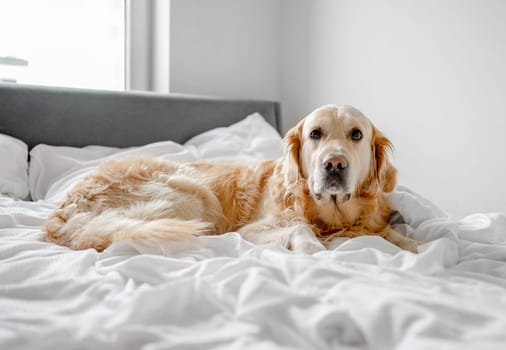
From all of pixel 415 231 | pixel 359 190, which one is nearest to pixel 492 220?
pixel 415 231

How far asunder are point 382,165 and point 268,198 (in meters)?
0.45

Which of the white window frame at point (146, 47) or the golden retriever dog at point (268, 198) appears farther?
the white window frame at point (146, 47)

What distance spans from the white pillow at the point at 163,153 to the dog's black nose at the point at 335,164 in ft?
3.57

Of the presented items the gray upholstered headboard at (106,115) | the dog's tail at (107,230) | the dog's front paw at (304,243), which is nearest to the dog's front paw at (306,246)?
the dog's front paw at (304,243)

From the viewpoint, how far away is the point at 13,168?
217cm

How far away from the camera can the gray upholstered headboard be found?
2.43m

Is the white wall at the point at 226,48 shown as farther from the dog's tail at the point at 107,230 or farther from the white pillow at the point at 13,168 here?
the dog's tail at the point at 107,230

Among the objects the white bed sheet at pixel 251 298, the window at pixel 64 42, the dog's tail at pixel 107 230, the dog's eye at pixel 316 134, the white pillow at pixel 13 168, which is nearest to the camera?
the white bed sheet at pixel 251 298

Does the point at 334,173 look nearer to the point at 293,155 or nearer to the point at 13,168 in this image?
the point at 293,155

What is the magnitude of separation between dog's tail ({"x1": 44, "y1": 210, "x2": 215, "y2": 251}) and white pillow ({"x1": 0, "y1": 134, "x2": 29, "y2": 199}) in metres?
0.77

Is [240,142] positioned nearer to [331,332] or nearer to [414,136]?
[414,136]

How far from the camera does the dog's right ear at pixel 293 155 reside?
5.49 feet

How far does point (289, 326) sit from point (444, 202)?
75.1 inches

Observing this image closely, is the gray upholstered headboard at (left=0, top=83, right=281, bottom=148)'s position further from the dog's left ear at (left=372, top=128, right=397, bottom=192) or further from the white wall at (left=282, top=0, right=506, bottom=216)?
the dog's left ear at (left=372, top=128, right=397, bottom=192)
